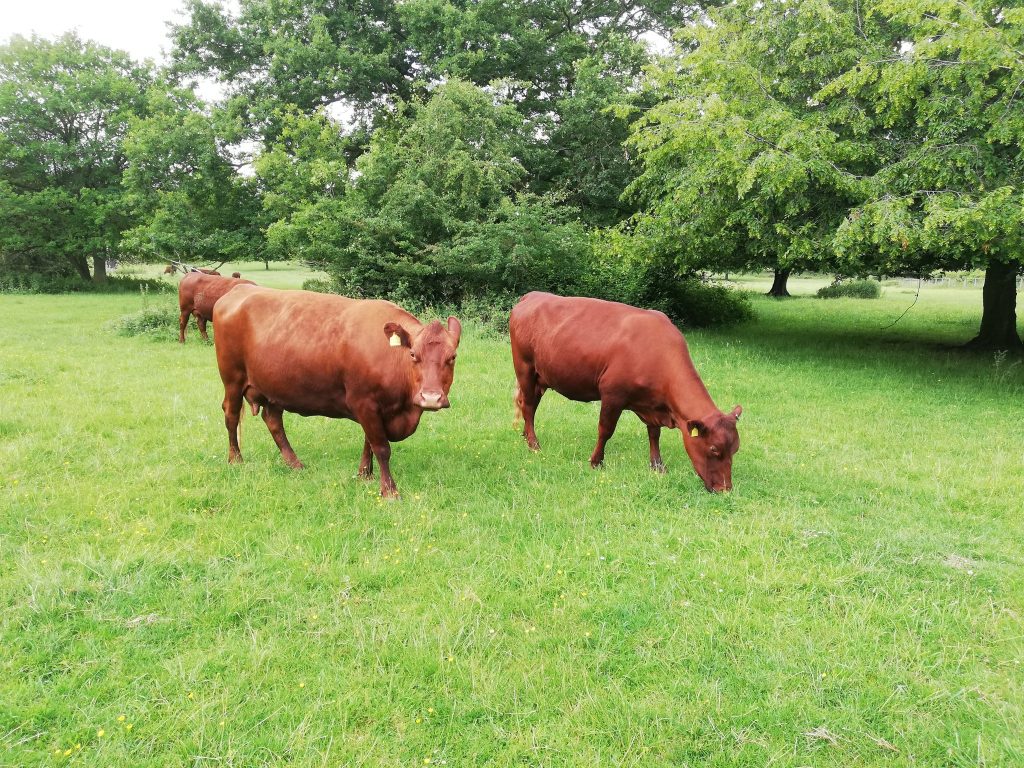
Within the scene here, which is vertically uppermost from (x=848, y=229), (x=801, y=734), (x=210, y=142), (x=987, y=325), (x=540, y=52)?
(x=540, y=52)

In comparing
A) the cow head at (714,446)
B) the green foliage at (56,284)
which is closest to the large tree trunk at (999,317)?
the cow head at (714,446)

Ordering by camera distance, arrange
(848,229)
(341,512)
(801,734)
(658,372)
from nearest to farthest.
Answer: (801,734) < (341,512) < (658,372) < (848,229)

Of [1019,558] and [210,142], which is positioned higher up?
[210,142]

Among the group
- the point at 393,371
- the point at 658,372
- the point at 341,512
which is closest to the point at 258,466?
the point at 341,512

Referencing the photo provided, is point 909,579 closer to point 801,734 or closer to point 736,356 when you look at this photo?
point 801,734

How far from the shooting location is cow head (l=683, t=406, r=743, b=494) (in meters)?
5.50

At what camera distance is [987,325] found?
14.6 meters

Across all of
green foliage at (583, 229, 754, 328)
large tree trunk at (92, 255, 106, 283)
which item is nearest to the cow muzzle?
green foliage at (583, 229, 754, 328)

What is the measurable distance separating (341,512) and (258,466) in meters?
1.53

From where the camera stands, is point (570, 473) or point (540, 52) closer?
point (570, 473)

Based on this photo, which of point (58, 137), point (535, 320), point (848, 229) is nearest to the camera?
point (535, 320)

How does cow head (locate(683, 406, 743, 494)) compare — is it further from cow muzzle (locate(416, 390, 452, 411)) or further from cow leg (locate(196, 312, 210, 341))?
cow leg (locate(196, 312, 210, 341))

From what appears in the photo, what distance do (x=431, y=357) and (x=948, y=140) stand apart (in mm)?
10176

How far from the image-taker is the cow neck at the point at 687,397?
18.8ft
